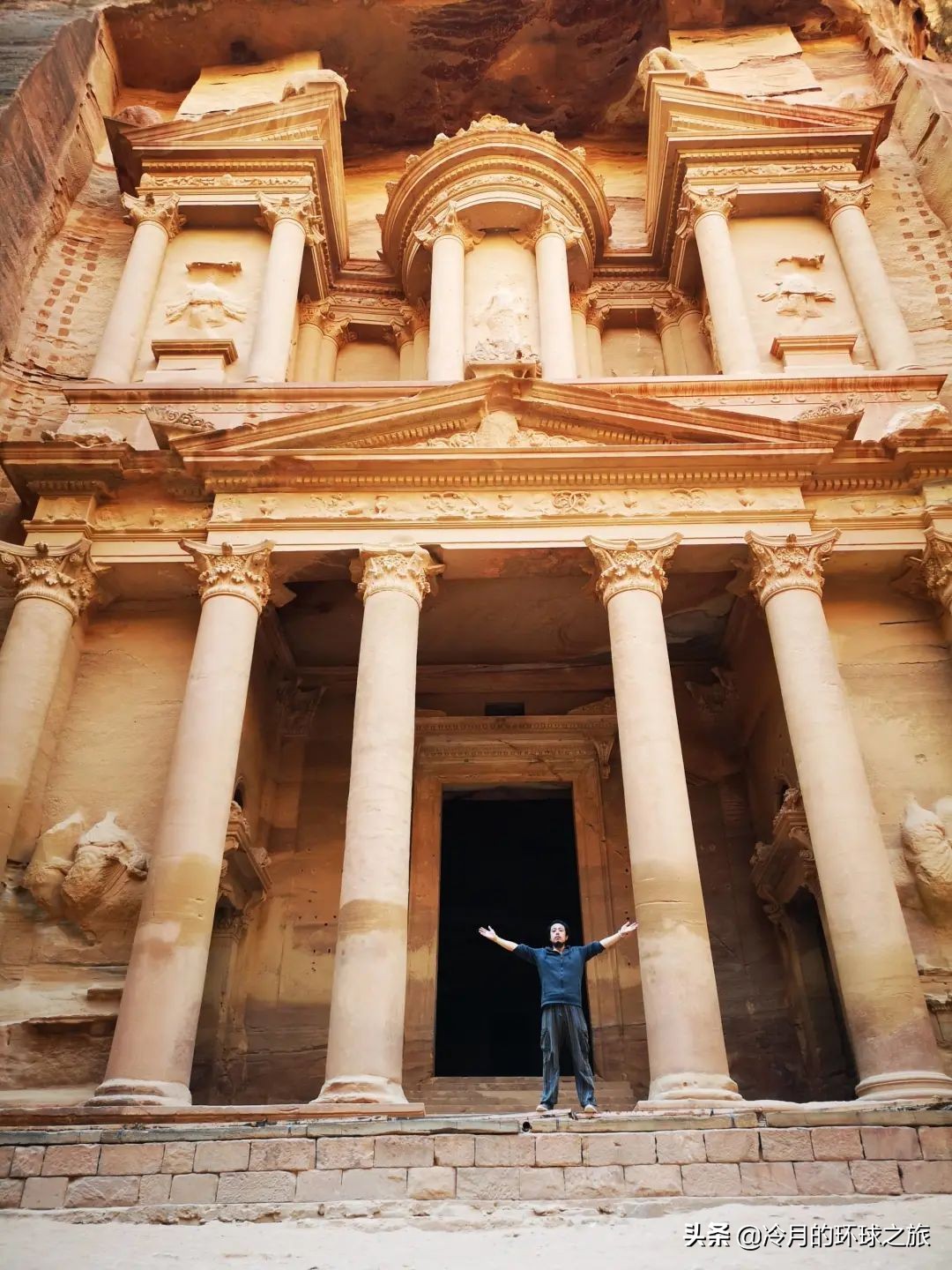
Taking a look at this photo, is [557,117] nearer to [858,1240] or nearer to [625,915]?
[625,915]

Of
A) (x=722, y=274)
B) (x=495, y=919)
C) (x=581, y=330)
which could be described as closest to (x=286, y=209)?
(x=581, y=330)

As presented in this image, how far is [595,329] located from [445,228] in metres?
3.30

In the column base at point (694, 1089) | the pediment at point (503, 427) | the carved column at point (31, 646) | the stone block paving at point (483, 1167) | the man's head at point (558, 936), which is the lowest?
the stone block paving at point (483, 1167)

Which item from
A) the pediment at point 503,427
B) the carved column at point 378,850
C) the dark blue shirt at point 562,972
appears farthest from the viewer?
the pediment at point 503,427

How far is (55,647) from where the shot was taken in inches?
464

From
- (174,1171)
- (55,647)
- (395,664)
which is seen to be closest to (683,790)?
(395,664)

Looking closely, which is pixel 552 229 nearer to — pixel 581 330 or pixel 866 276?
pixel 581 330

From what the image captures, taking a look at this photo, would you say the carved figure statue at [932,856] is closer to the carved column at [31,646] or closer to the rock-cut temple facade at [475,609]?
the rock-cut temple facade at [475,609]

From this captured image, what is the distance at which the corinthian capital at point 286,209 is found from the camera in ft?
57.5

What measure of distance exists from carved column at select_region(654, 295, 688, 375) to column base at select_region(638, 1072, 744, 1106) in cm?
1253

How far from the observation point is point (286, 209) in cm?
1759

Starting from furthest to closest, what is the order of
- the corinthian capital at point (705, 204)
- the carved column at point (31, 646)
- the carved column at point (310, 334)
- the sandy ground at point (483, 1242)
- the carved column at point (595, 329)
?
the carved column at point (595, 329), the carved column at point (310, 334), the corinthian capital at point (705, 204), the carved column at point (31, 646), the sandy ground at point (483, 1242)

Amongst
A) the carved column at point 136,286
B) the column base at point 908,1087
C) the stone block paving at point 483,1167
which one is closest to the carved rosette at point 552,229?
the carved column at point 136,286

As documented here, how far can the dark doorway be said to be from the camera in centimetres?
1897
